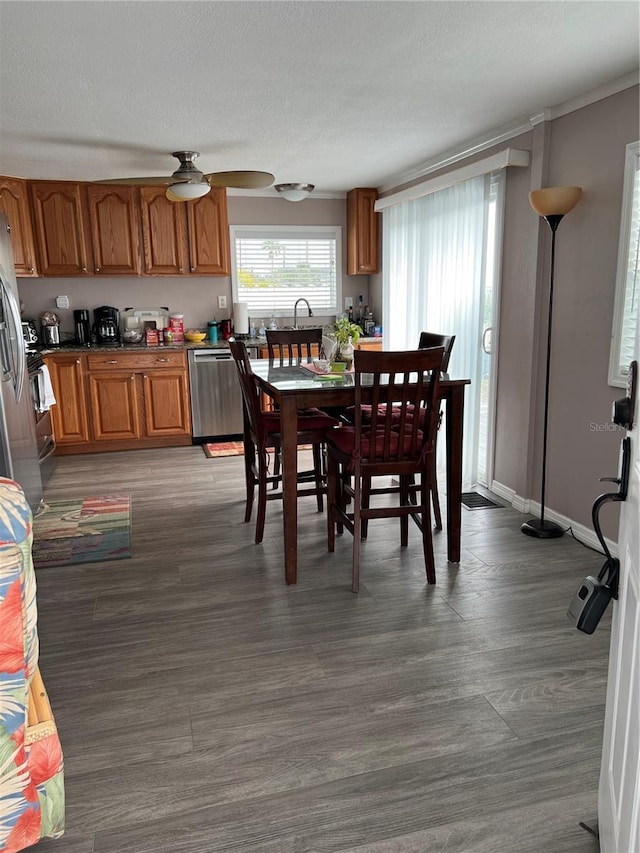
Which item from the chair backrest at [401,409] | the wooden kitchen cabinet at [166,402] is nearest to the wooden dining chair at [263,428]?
the chair backrest at [401,409]

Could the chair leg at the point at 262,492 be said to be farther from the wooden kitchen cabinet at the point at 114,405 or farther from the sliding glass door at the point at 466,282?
the wooden kitchen cabinet at the point at 114,405

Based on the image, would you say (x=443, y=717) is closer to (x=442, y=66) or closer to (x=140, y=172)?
(x=442, y=66)

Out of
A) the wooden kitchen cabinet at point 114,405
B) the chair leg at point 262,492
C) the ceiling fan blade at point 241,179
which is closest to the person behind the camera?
the chair leg at point 262,492

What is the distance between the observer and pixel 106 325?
19.8ft

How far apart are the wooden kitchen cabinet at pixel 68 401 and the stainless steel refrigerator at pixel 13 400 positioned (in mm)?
1345

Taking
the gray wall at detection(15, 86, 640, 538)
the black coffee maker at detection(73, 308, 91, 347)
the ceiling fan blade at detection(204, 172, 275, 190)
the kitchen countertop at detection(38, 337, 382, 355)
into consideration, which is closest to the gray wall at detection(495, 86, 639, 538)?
the gray wall at detection(15, 86, 640, 538)

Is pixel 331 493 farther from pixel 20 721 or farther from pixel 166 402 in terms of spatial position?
pixel 166 402

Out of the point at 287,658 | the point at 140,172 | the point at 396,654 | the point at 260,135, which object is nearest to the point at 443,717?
the point at 396,654

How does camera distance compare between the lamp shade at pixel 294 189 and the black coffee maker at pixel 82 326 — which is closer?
the lamp shade at pixel 294 189

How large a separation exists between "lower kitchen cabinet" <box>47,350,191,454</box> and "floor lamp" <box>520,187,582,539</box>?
339 centimetres

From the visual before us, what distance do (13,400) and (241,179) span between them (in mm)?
1975

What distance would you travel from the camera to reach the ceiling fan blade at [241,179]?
13.3 feet

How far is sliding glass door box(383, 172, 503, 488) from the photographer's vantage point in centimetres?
433

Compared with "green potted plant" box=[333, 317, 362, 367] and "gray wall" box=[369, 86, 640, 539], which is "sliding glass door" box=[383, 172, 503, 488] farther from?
"green potted plant" box=[333, 317, 362, 367]
